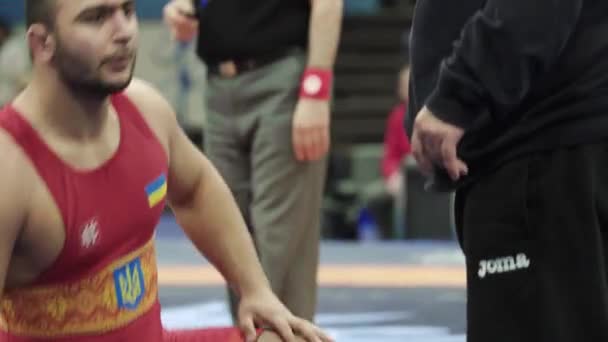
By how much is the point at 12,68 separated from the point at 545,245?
7.35 metres

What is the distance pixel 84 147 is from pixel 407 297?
119 inches

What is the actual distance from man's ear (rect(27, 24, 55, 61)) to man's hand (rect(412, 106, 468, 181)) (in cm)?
62

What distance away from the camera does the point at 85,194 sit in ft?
7.32

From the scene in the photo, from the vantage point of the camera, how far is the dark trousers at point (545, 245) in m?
2.18

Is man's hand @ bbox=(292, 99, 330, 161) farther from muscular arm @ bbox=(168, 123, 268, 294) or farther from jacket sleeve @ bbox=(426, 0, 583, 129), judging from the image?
jacket sleeve @ bbox=(426, 0, 583, 129)

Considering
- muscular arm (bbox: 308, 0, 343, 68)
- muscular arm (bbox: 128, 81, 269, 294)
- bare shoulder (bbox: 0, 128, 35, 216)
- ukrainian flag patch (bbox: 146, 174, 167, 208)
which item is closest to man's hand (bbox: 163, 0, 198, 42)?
muscular arm (bbox: 308, 0, 343, 68)

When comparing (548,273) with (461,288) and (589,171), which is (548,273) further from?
(461,288)

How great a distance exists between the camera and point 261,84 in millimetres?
3488

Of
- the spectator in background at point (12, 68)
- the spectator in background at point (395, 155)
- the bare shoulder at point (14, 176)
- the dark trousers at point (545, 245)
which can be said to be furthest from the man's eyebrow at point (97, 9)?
the spectator in background at point (12, 68)

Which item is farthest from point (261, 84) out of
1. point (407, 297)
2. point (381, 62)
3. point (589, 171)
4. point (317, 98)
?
point (381, 62)

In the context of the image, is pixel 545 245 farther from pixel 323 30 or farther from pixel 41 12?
pixel 323 30

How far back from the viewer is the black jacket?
2.09 meters

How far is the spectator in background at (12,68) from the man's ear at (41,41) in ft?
22.7

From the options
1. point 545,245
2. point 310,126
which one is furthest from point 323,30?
point 545,245
